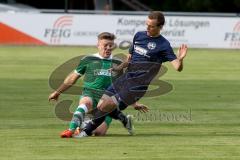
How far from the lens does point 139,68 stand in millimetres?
13734

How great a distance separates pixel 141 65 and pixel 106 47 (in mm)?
680

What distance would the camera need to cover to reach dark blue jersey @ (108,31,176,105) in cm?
1355

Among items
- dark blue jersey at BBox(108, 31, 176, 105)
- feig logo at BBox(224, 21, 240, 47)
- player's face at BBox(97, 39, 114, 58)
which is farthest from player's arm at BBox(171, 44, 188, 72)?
feig logo at BBox(224, 21, 240, 47)

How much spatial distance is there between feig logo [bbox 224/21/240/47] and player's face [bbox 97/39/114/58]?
1093 inches

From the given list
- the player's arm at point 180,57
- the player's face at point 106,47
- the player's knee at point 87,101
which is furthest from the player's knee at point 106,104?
the player's arm at point 180,57

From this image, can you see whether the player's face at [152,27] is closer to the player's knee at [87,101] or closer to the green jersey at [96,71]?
the green jersey at [96,71]

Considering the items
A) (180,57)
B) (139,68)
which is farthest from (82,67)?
(180,57)

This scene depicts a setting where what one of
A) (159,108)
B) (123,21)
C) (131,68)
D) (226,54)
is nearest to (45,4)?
(123,21)

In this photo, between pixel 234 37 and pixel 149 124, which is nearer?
pixel 149 124

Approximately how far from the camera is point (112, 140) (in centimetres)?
1291

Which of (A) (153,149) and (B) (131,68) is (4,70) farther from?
(A) (153,149)

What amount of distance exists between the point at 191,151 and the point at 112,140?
1.59 m

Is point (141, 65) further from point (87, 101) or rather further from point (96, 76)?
point (87, 101)

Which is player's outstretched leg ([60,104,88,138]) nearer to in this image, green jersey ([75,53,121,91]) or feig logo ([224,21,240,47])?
green jersey ([75,53,121,91])
